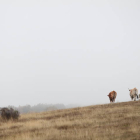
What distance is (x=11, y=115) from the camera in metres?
20.0

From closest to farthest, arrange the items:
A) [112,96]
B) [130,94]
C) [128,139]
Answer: [128,139] → [130,94] → [112,96]

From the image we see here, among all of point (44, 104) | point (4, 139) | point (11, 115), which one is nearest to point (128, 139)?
point (4, 139)

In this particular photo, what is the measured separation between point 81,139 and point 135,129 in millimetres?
2651

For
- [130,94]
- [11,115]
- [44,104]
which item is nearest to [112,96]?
[130,94]

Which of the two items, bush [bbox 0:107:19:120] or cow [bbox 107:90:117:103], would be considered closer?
bush [bbox 0:107:19:120]

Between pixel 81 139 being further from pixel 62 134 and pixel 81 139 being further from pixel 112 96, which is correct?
pixel 112 96

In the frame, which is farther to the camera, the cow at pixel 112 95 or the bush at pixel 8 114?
the cow at pixel 112 95

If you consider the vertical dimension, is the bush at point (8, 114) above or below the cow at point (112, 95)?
below

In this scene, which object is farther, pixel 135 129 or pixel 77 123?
pixel 77 123

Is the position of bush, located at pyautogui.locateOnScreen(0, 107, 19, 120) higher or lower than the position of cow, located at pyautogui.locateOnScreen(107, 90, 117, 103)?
lower

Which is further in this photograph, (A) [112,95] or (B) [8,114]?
(A) [112,95]

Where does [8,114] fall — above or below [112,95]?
below

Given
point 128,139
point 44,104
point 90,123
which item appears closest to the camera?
point 128,139

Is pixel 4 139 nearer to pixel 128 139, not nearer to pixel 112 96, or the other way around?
pixel 128 139
